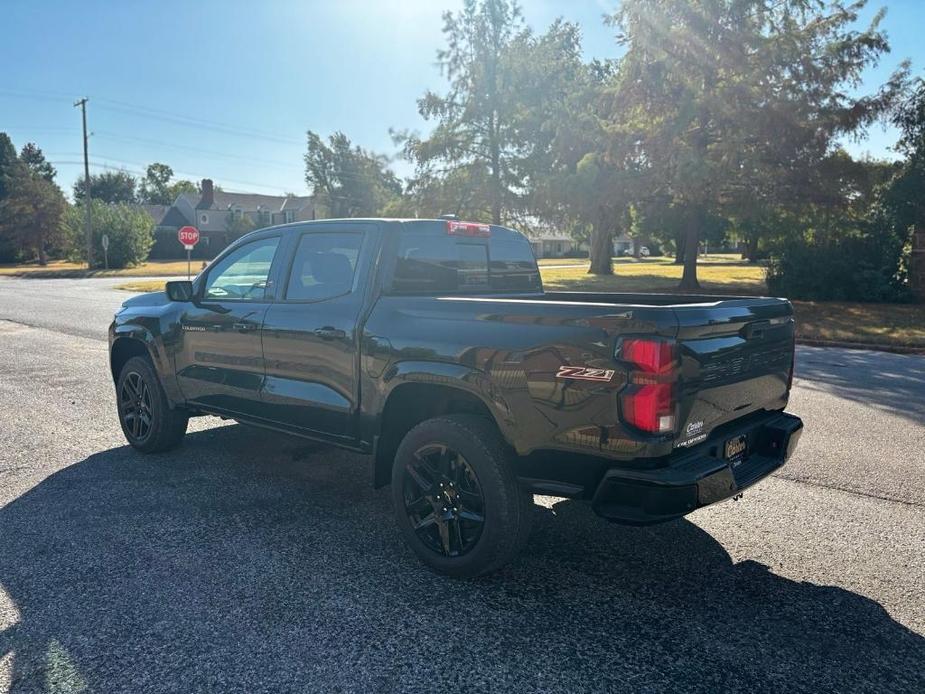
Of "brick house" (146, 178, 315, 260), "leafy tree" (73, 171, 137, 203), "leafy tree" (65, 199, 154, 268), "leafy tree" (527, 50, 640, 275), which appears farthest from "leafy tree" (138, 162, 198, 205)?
"leafy tree" (527, 50, 640, 275)

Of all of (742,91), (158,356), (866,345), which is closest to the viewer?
(158,356)

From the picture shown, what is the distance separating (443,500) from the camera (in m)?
3.58

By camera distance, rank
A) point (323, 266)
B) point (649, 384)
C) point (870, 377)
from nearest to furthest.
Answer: point (649, 384)
point (323, 266)
point (870, 377)

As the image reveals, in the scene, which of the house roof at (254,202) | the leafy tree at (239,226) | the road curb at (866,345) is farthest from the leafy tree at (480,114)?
the house roof at (254,202)

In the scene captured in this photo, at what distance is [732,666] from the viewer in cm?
281

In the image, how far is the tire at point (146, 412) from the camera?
5.54 meters

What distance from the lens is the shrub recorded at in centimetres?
2019

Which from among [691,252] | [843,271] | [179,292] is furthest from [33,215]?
[179,292]

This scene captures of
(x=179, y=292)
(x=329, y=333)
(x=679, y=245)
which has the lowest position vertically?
(x=329, y=333)

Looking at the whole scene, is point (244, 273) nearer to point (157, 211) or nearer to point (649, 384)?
point (649, 384)

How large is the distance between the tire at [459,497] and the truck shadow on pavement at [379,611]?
6.5 inches

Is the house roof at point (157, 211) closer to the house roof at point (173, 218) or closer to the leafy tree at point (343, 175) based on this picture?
the house roof at point (173, 218)

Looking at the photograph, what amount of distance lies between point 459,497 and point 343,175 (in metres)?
91.1

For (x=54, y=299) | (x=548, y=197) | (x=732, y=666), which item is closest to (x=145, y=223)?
(x=54, y=299)
